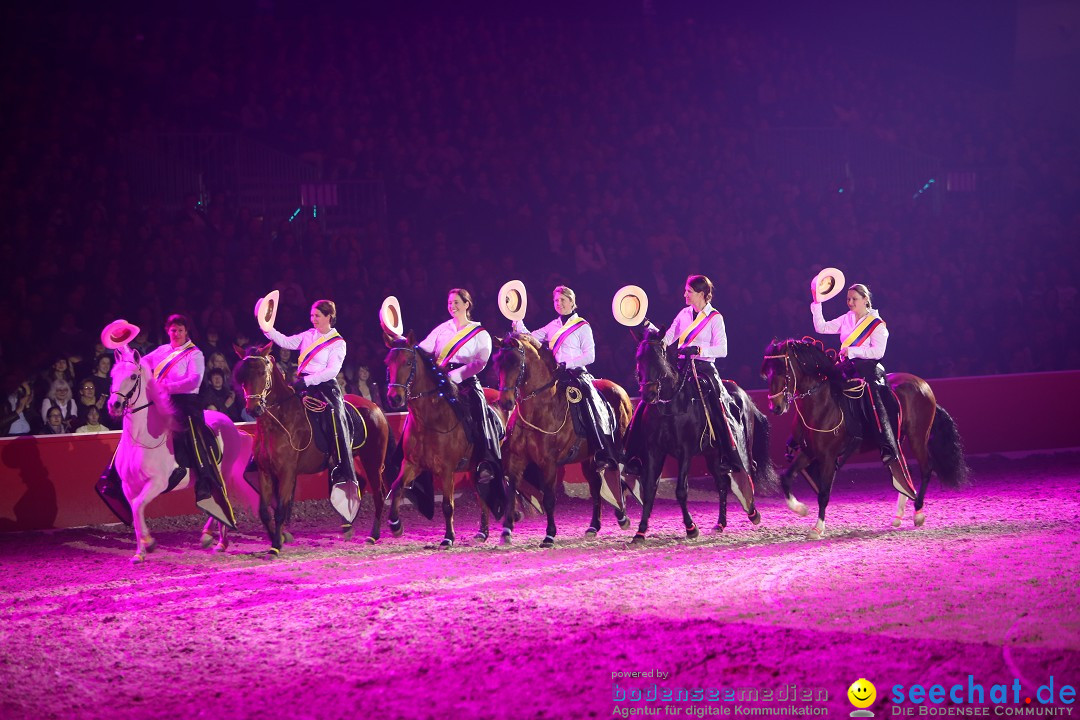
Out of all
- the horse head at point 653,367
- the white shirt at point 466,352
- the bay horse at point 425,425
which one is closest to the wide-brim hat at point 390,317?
the bay horse at point 425,425

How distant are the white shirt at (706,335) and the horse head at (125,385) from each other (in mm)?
4759

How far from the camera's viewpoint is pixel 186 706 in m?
5.54

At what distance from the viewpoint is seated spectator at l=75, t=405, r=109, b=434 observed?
1195 centimetres

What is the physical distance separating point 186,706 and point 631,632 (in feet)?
8.45

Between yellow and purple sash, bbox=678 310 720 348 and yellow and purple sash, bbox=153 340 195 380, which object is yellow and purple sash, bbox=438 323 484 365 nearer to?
yellow and purple sash, bbox=678 310 720 348

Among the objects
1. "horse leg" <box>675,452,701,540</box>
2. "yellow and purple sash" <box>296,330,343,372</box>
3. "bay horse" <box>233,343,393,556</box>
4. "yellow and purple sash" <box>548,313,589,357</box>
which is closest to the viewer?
"bay horse" <box>233,343,393,556</box>

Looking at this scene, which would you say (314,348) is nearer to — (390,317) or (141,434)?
(390,317)

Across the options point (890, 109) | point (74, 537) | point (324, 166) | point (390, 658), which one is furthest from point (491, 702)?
point (890, 109)

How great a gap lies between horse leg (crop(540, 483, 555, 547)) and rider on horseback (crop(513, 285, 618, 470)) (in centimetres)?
51

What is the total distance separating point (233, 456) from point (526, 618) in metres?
4.49

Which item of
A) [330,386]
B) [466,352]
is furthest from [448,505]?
[330,386]

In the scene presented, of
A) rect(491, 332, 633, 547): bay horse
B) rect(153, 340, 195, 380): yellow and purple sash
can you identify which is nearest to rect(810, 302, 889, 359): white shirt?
rect(491, 332, 633, 547): bay horse

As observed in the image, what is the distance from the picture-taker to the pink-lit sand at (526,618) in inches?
220

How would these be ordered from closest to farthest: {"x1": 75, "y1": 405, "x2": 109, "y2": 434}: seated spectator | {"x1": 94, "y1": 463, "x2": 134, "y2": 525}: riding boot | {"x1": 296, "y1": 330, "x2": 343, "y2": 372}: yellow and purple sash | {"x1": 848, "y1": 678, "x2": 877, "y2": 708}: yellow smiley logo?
1. {"x1": 848, "y1": 678, "x2": 877, "y2": 708}: yellow smiley logo
2. {"x1": 94, "y1": 463, "x2": 134, "y2": 525}: riding boot
3. {"x1": 296, "y1": 330, "x2": 343, "y2": 372}: yellow and purple sash
4. {"x1": 75, "y1": 405, "x2": 109, "y2": 434}: seated spectator
